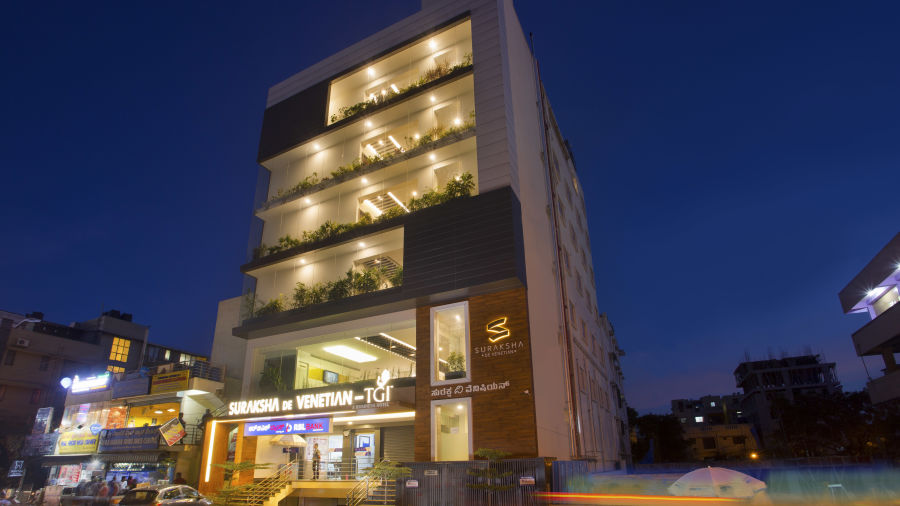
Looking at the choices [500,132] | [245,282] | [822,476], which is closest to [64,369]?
[245,282]

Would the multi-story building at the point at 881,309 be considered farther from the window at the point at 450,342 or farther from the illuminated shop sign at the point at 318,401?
the illuminated shop sign at the point at 318,401

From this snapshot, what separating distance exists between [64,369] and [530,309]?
178 ft

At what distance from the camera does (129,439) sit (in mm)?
31109

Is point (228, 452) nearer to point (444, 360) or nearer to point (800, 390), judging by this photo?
point (444, 360)

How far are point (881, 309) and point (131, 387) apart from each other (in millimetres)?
53288

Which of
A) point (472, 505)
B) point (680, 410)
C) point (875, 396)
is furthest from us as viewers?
point (680, 410)

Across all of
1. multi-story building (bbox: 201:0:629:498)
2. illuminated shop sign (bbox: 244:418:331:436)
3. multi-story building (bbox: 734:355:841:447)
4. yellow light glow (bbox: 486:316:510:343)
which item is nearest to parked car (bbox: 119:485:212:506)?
illuminated shop sign (bbox: 244:418:331:436)

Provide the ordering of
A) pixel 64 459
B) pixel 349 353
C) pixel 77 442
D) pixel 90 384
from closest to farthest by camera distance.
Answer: pixel 349 353 < pixel 77 442 < pixel 64 459 < pixel 90 384

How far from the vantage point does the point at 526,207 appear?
2680 cm

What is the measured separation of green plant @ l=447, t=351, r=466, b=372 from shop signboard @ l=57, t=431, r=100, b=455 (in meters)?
26.4

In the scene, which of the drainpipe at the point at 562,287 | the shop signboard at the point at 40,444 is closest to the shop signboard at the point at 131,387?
the shop signboard at the point at 40,444

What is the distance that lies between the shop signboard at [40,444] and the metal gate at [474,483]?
31.7m

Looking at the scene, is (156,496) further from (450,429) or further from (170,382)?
(170,382)

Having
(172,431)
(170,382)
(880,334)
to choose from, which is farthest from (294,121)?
(880,334)
